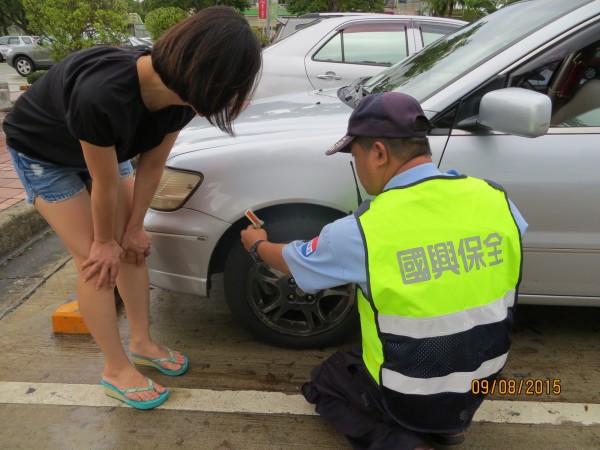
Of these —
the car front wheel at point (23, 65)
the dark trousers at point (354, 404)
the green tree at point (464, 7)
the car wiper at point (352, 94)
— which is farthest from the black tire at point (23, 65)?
the green tree at point (464, 7)

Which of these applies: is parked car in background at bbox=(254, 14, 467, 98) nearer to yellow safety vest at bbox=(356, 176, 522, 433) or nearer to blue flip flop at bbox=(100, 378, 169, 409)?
blue flip flop at bbox=(100, 378, 169, 409)

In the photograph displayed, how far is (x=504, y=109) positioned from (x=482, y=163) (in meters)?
0.28

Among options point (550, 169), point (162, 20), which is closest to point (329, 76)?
point (550, 169)

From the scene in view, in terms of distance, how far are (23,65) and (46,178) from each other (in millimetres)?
20836

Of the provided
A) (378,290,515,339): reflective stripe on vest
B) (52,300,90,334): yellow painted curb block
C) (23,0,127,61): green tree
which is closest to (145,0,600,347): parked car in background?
(52,300,90,334): yellow painted curb block

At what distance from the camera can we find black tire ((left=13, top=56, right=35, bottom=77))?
63.4ft

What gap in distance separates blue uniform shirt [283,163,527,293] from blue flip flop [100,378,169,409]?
1.02 metres

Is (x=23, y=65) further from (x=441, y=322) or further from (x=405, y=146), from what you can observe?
(x=441, y=322)

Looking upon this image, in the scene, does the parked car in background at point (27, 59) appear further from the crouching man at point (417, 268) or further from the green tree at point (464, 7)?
the green tree at point (464, 7)

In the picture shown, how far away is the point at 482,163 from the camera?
2.14 m

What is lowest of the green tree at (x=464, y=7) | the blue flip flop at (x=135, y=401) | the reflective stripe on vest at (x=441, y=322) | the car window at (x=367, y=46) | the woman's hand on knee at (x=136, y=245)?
the green tree at (x=464, y=7)

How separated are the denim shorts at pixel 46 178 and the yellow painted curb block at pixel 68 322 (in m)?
0.92

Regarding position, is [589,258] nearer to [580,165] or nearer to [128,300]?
[580,165]

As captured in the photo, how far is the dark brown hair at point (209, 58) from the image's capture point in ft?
5.20
